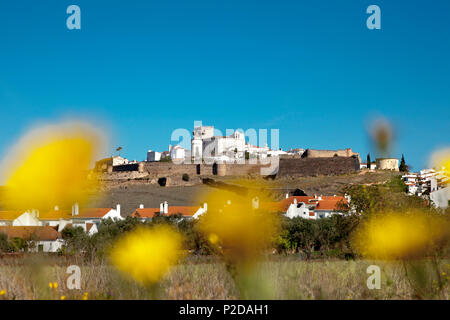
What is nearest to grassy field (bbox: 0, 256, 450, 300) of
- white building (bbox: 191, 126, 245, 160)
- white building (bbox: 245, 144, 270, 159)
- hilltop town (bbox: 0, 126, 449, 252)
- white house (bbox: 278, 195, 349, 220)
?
white house (bbox: 278, 195, 349, 220)

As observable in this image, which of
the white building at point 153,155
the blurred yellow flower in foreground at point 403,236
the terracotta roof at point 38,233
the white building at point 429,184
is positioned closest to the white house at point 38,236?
the terracotta roof at point 38,233

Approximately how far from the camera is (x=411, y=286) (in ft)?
25.3

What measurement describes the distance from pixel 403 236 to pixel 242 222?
16.6 feet

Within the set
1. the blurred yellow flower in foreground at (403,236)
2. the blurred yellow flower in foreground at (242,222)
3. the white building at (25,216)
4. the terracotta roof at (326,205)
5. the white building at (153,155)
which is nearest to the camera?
the white building at (25,216)

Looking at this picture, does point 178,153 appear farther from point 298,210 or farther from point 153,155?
point 298,210

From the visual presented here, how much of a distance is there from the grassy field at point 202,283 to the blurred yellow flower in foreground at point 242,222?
563 mm

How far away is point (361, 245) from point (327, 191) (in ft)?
190

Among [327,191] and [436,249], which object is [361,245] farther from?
[327,191]

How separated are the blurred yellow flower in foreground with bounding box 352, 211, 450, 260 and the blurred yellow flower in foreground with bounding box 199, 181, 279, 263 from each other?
12.2 feet

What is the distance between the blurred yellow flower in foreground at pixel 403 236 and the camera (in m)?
8.07

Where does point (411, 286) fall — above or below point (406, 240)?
below

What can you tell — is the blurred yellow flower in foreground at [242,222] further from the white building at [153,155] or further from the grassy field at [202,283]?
the white building at [153,155]

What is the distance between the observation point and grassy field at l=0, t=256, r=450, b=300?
6.35 metres
